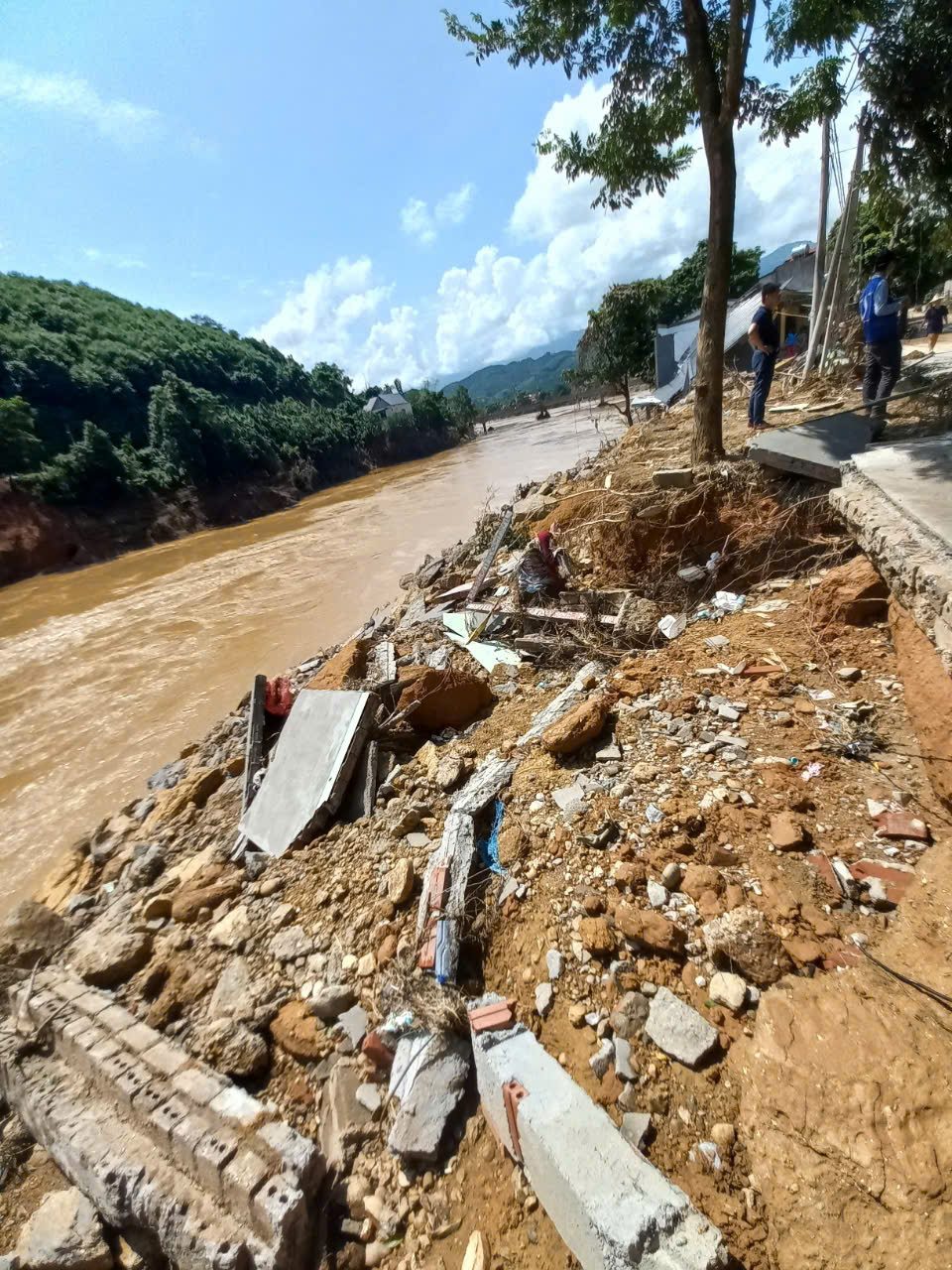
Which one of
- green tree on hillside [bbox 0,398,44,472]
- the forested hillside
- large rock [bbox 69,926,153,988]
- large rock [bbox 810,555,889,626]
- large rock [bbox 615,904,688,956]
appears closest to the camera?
large rock [bbox 615,904,688,956]

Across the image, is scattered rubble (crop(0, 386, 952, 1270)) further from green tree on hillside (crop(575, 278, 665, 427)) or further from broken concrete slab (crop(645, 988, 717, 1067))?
green tree on hillside (crop(575, 278, 665, 427))

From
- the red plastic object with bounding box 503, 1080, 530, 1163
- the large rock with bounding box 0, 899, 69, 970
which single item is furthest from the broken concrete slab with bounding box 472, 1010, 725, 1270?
the large rock with bounding box 0, 899, 69, 970

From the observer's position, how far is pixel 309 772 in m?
3.64

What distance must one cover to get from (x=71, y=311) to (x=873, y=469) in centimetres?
4964

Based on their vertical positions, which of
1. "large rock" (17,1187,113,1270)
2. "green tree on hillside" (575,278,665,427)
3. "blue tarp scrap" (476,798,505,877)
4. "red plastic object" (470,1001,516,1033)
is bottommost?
"large rock" (17,1187,113,1270)

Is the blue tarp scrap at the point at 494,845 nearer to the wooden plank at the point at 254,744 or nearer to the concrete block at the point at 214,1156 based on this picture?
the concrete block at the point at 214,1156

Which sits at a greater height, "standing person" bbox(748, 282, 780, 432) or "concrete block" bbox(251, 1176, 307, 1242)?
"standing person" bbox(748, 282, 780, 432)

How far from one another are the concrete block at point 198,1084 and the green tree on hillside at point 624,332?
14.7m

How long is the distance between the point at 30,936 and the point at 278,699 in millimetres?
2269

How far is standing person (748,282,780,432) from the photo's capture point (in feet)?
17.1

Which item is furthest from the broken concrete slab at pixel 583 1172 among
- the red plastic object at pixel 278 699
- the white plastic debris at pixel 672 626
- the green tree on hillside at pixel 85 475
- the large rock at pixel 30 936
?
the green tree on hillside at pixel 85 475

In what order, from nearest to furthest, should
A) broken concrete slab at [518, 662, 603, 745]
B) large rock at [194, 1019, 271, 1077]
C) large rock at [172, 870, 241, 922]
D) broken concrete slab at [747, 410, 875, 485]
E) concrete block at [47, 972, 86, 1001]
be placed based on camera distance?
large rock at [194, 1019, 271, 1077] < concrete block at [47, 972, 86, 1001] < large rock at [172, 870, 241, 922] < broken concrete slab at [518, 662, 603, 745] < broken concrete slab at [747, 410, 875, 485]

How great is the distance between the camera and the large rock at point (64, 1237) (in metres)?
1.92

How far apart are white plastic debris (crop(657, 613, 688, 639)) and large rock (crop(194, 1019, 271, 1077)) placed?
358cm
